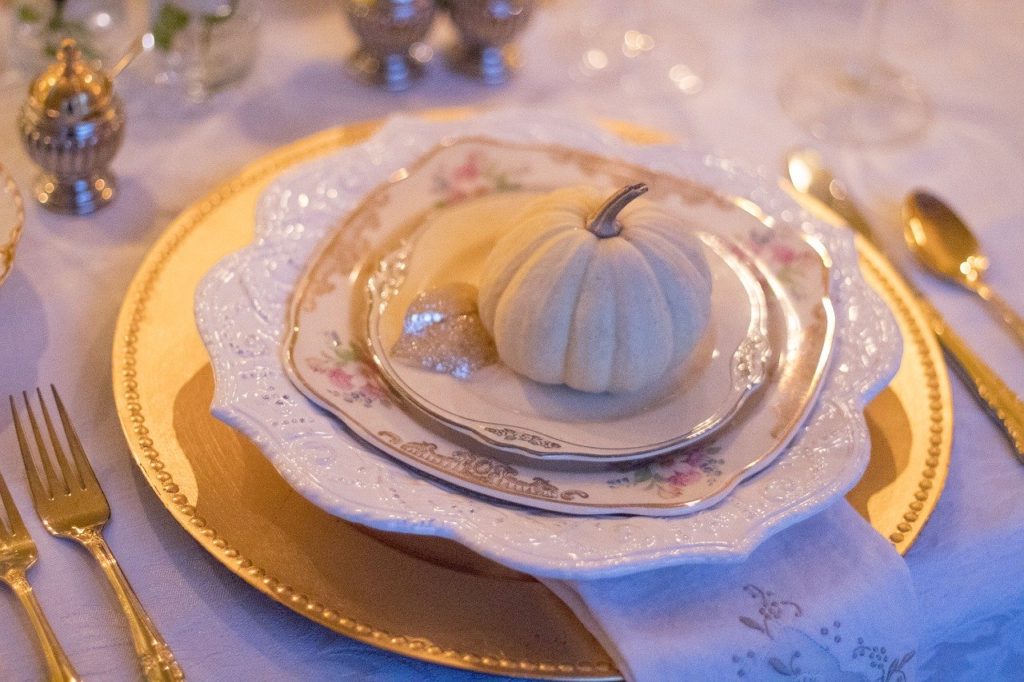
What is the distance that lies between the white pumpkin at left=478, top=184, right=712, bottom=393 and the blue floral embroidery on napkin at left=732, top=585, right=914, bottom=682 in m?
0.20

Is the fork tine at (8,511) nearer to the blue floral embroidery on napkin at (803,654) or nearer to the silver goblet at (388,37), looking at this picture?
the blue floral embroidery on napkin at (803,654)

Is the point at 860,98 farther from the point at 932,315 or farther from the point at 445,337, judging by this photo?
the point at 445,337

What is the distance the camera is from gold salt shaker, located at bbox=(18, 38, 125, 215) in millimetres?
960

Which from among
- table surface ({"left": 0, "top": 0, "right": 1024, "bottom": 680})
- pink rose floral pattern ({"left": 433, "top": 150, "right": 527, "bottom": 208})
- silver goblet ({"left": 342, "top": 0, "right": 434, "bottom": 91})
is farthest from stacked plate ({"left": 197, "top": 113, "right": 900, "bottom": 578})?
silver goblet ({"left": 342, "top": 0, "right": 434, "bottom": 91})

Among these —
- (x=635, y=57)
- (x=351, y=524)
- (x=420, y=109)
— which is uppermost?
(x=635, y=57)

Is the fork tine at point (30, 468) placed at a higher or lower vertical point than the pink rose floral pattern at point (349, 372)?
lower

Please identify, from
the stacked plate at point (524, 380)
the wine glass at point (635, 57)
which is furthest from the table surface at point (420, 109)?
the stacked plate at point (524, 380)

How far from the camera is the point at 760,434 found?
0.77m

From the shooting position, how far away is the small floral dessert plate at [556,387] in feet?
2.51

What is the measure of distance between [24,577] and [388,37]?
0.77m

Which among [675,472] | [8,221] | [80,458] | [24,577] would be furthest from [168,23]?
[675,472]

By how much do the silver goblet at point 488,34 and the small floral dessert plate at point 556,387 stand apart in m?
0.41

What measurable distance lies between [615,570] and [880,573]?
0.69ft

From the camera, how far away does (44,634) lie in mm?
668
